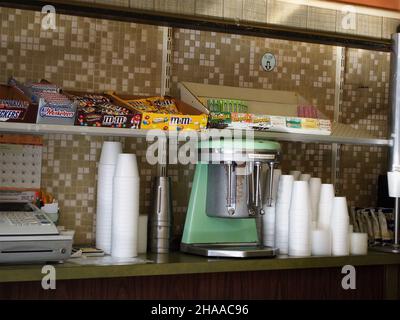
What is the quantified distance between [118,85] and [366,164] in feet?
4.72

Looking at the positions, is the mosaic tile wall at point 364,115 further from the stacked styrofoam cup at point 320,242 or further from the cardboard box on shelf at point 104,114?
the cardboard box on shelf at point 104,114

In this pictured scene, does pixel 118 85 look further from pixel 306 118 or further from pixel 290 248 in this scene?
pixel 290 248

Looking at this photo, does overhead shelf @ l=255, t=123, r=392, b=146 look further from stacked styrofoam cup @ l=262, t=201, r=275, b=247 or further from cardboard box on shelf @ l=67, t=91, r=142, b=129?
cardboard box on shelf @ l=67, t=91, r=142, b=129

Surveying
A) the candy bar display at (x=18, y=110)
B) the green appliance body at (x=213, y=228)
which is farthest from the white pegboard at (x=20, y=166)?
the green appliance body at (x=213, y=228)

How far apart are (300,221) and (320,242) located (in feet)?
0.52

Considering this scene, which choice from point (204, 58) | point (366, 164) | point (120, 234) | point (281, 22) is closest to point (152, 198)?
point (120, 234)

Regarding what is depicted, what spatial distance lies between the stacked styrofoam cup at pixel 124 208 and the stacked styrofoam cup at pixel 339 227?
88cm

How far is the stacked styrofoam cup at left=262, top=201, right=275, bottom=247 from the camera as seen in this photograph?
2834mm

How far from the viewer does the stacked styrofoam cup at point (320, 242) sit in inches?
109

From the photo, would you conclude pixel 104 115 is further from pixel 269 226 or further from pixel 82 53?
pixel 269 226

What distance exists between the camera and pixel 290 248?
107 inches

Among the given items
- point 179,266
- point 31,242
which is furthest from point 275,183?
point 31,242

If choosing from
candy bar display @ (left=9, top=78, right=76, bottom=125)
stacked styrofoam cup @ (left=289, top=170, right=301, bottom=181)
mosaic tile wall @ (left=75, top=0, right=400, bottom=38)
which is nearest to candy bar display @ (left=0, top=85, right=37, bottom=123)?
candy bar display @ (left=9, top=78, right=76, bottom=125)

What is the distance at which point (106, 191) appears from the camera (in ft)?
8.55
